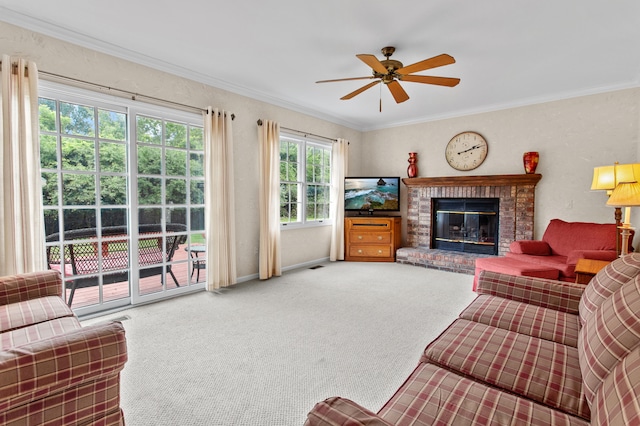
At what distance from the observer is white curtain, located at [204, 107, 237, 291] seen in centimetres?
386

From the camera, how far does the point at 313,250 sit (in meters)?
5.64

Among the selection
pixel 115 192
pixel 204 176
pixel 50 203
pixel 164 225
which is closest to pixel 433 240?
pixel 204 176

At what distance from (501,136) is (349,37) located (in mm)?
3403

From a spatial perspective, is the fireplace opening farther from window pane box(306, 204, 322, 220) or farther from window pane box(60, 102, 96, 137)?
window pane box(60, 102, 96, 137)

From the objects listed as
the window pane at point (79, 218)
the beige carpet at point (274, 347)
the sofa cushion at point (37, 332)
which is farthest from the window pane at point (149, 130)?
the sofa cushion at point (37, 332)

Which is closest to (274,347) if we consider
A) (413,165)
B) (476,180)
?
(476,180)

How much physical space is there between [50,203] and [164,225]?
1046 mm

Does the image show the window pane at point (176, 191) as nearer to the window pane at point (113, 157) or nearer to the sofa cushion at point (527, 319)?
the window pane at point (113, 157)

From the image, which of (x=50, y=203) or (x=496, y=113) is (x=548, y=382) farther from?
(x=496, y=113)

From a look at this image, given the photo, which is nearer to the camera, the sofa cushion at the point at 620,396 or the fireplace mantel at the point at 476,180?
the sofa cushion at the point at 620,396

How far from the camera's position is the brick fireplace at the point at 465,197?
4816 millimetres

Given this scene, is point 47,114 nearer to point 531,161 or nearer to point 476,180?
point 476,180

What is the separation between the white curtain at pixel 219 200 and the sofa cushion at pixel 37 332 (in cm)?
205

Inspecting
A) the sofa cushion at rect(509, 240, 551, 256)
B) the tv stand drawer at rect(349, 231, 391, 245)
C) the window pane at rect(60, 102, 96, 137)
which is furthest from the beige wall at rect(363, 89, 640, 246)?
the window pane at rect(60, 102, 96, 137)
